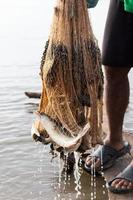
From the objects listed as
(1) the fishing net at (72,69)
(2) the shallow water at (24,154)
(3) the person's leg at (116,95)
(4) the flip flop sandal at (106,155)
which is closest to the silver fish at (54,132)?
(1) the fishing net at (72,69)

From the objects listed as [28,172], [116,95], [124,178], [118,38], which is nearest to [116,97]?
[116,95]

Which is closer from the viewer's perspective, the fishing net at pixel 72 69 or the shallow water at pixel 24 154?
the fishing net at pixel 72 69

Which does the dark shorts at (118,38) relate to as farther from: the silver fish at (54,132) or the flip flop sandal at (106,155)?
the flip flop sandal at (106,155)

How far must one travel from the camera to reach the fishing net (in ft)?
11.1

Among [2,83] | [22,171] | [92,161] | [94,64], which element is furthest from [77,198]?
[2,83]

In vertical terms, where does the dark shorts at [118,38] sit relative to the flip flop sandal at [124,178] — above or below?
above

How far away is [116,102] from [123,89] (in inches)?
5.1

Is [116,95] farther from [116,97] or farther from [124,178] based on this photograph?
[124,178]

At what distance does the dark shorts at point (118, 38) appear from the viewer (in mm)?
3730

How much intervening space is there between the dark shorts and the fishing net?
0.37m

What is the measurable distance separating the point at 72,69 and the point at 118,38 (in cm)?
61

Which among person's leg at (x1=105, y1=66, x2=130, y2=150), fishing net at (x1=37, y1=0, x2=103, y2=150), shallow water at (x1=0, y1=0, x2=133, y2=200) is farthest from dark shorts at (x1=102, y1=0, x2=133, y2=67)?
shallow water at (x1=0, y1=0, x2=133, y2=200)

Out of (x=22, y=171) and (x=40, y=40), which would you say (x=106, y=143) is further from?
(x=40, y=40)

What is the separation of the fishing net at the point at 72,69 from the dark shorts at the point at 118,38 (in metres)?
0.37
